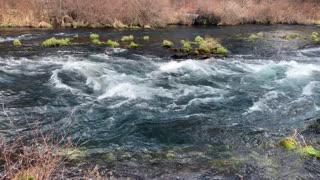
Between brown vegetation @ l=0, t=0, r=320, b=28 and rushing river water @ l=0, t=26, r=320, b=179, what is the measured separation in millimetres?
12408

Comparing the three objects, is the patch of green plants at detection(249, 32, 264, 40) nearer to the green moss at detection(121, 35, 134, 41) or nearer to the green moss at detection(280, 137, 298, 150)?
the green moss at detection(121, 35, 134, 41)

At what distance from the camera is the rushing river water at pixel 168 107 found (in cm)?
923

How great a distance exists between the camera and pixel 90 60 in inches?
846

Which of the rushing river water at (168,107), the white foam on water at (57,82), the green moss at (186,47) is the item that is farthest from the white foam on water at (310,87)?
the white foam on water at (57,82)

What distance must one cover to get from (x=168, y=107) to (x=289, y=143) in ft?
15.7

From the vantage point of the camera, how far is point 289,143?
10.1 m

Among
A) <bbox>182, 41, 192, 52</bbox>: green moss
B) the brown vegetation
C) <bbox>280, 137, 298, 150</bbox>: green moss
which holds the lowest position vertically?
<bbox>280, 137, 298, 150</bbox>: green moss

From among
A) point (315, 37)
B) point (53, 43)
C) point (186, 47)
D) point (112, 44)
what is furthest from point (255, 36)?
point (53, 43)

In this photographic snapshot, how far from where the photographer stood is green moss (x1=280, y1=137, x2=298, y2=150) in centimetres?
1005

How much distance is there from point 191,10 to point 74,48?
2158cm

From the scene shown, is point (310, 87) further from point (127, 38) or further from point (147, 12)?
point (147, 12)

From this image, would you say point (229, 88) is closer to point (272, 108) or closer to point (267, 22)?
point (272, 108)

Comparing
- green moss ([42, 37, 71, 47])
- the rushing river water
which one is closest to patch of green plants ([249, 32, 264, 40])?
the rushing river water

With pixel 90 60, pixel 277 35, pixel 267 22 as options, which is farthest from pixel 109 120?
pixel 267 22
